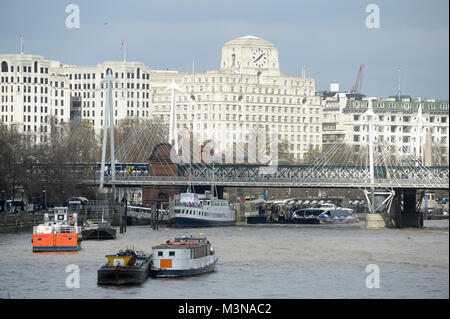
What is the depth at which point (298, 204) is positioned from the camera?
646 feet

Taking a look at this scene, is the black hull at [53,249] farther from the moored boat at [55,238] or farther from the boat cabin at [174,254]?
the boat cabin at [174,254]

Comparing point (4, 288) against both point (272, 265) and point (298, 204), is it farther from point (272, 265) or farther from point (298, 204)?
point (298, 204)

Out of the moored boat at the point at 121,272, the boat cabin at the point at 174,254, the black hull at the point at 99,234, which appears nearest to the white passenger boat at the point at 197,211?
the black hull at the point at 99,234

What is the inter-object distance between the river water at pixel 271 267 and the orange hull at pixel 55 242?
1070 millimetres

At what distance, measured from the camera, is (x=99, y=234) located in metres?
114

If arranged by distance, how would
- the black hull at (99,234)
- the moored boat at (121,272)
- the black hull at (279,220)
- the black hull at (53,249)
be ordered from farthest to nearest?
the black hull at (279,220)
the black hull at (99,234)
the black hull at (53,249)
the moored boat at (121,272)

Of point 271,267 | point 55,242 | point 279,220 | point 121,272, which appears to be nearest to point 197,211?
point 279,220

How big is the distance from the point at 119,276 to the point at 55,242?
76.7 ft

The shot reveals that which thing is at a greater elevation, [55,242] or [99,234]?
[55,242]

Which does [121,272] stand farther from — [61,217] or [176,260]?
[61,217]

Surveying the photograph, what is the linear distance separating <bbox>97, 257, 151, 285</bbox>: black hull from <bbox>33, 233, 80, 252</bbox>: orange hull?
22.3m

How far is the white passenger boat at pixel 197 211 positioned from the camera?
141250 mm
